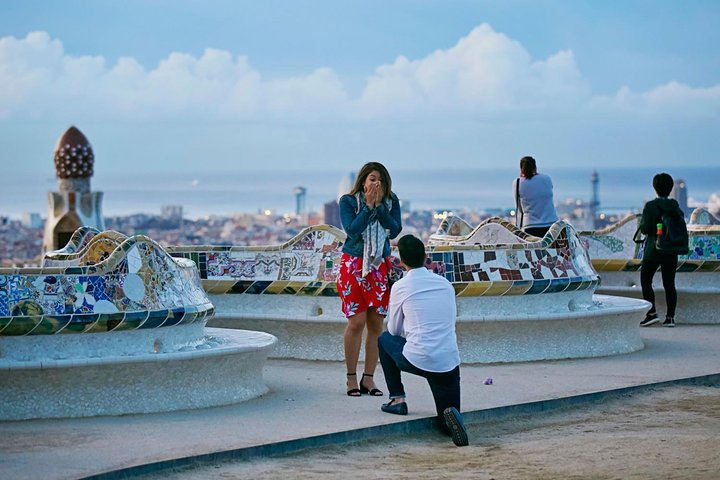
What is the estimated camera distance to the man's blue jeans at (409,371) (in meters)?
9.73

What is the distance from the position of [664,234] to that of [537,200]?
4.20ft

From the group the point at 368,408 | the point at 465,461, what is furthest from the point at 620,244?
the point at 465,461

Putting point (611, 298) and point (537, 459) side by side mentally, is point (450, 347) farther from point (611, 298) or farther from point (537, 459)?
point (611, 298)

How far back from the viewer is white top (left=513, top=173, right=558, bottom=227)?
15359 millimetres

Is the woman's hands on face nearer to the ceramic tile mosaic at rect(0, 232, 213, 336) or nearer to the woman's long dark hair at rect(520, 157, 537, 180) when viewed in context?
the ceramic tile mosaic at rect(0, 232, 213, 336)

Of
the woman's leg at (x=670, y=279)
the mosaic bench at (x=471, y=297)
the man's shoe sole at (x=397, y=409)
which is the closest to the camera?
the man's shoe sole at (x=397, y=409)

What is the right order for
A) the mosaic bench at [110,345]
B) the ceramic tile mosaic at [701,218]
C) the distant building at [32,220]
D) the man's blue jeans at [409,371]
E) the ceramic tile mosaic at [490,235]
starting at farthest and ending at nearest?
the distant building at [32,220], the ceramic tile mosaic at [701,218], the ceramic tile mosaic at [490,235], the mosaic bench at [110,345], the man's blue jeans at [409,371]

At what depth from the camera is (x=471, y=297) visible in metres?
13.1

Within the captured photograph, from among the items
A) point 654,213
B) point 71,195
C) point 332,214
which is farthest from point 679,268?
point 332,214

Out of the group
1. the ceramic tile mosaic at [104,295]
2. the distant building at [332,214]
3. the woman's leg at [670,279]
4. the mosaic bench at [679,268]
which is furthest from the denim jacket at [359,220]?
the distant building at [332,214]

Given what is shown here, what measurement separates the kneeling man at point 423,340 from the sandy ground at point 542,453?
0.27 m

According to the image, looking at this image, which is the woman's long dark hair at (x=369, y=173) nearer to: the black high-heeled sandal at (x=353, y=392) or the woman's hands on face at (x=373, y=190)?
the woman's hands on face at (x=373, y=190)

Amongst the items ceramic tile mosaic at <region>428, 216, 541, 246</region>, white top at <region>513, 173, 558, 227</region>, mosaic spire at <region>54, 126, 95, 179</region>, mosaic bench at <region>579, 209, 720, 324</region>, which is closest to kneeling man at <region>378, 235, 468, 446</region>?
ceramic tile mosaic at <region>428, 216, 541, 246</region>

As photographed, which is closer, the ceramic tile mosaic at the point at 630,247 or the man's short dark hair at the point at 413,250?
the man's short dark hair at the point at 413,250
